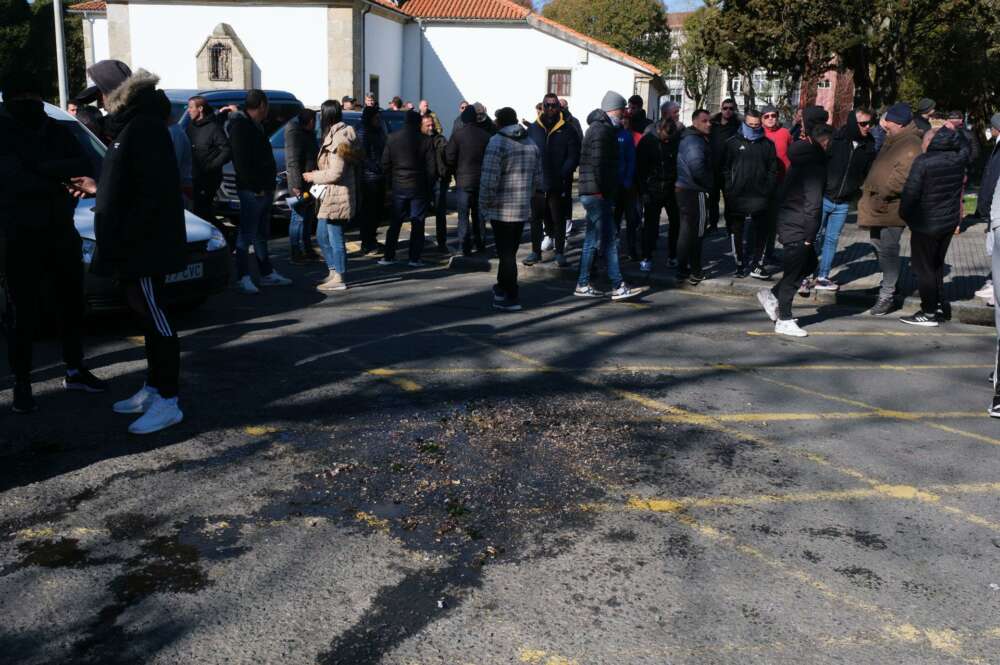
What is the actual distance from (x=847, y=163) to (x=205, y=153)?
6.88 meters

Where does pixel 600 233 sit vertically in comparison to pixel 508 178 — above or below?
below

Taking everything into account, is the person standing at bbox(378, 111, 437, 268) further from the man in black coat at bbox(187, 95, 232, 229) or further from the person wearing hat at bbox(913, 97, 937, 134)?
the person wearing hat at bbox(913, 97, 937, 134)

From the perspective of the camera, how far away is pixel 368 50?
38.5m

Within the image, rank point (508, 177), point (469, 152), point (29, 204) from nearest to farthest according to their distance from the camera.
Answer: point (29, 204)
point (508, 177)
point (469, 152)

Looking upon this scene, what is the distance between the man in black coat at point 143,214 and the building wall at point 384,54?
A: 34.2 meters

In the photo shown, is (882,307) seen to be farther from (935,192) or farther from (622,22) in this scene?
(622,22)

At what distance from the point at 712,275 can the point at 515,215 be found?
11.2ft

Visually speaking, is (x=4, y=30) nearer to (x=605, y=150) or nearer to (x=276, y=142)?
(x=276, y=142)

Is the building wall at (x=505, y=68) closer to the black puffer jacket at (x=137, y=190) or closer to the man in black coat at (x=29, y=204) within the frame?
the man in black coat at (x=29, y=204)

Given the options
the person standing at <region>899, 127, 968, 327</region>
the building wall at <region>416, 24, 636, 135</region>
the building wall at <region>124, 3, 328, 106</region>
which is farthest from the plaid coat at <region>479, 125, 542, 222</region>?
the building wall at <region>416, 24, 636, 135</region>

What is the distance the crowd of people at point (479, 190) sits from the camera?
5438mm

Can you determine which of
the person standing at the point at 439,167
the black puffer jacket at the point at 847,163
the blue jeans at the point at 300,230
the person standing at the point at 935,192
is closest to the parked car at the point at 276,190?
the blue jeans at the point at 300,230

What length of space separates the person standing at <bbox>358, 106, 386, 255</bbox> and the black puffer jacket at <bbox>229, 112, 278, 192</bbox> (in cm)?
314

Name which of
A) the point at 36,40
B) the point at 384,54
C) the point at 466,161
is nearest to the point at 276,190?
the point at 466,161
